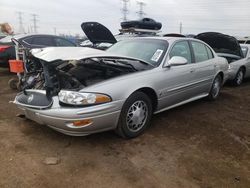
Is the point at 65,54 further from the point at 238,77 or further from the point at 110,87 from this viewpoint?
the point at 238,77

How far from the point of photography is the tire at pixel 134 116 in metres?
3.60

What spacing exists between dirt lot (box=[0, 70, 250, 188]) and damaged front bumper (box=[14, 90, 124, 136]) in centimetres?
32

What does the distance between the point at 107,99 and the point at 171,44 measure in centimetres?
190

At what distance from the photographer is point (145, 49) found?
464 cm

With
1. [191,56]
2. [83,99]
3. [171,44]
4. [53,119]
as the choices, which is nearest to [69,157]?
[53,119]

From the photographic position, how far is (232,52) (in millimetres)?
8750

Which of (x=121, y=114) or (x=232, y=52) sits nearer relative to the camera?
(x=121, y=114)

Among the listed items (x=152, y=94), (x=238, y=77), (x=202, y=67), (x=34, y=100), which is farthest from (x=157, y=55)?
(x=238, y=77)

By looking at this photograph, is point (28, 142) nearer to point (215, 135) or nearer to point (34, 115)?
point (34, 115)

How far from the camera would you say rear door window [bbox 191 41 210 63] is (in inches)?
207

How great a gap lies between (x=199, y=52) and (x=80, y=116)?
329 cm

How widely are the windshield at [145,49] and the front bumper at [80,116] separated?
1.25 m

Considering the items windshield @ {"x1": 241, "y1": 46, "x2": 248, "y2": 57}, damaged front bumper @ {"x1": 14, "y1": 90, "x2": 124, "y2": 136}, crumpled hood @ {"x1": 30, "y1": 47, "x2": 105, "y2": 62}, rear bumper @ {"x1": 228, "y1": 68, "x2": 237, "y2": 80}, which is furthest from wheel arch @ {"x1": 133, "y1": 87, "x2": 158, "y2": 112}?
windshield @ {"x1": 241, "y1": 46, "x2": 248, "y2": 57}

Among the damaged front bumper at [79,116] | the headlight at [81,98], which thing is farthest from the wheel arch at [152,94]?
the headlight at [81,98]
